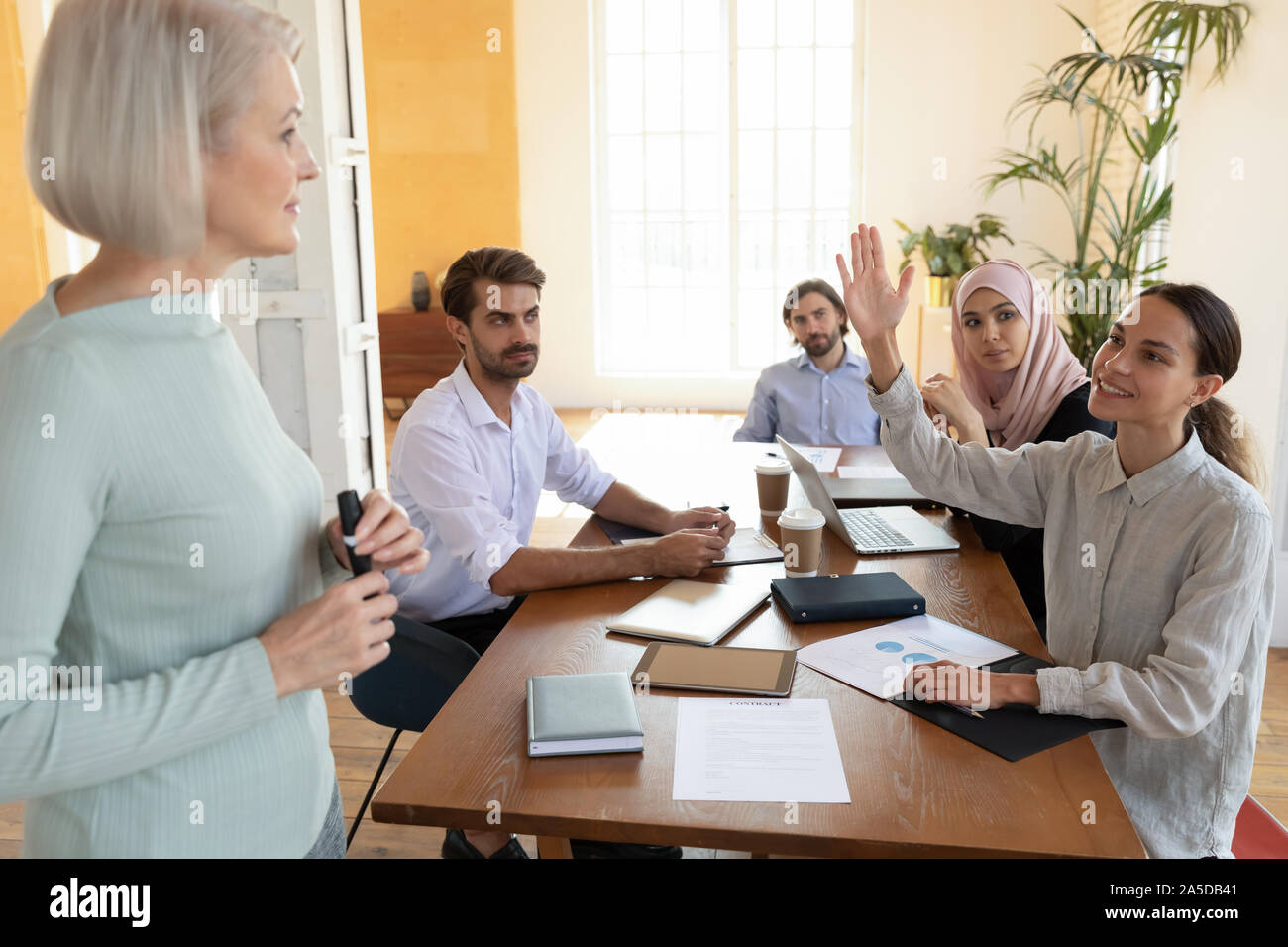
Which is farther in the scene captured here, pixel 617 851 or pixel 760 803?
pixel 617 851

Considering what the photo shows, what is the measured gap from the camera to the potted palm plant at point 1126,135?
4.02m

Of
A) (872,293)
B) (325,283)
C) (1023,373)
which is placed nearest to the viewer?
(872,293)

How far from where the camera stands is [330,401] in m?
3.68

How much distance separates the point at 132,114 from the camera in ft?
2.75

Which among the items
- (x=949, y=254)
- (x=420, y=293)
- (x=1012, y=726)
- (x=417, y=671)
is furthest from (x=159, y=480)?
(x=420, y=293)

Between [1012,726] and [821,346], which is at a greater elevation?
[821,346]

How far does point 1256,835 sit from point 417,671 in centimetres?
157

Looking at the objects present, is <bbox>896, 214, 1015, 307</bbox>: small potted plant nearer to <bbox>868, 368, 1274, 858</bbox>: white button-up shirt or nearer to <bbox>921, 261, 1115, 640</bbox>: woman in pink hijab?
<bbox>921, 261, 1115, 640</bbox>: woman in pink hijab

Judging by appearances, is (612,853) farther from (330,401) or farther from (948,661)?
(330,401)

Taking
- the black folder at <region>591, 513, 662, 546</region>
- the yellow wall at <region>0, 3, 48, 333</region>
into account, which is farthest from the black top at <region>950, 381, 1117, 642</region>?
the yellow wall at <region>0, 3, 48, 333</region>

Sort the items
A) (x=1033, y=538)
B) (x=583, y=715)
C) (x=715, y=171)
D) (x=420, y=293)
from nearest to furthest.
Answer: (x=583, y=715) < (x=1033, y=538) < (x=420, y=293) < (x=715, y=171)


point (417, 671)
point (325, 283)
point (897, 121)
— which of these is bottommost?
point (417, 671)

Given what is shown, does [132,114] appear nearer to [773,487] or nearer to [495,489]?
[495,489]
